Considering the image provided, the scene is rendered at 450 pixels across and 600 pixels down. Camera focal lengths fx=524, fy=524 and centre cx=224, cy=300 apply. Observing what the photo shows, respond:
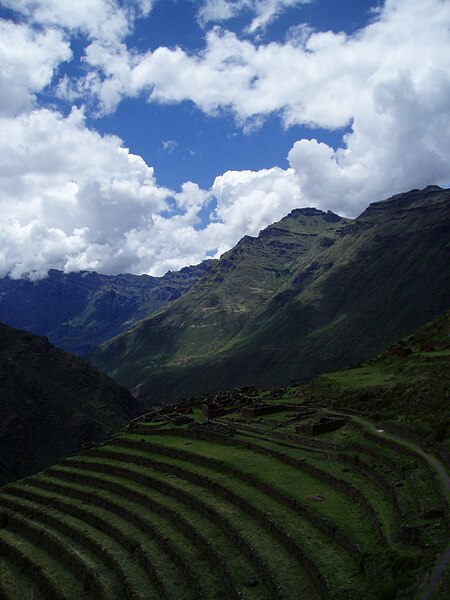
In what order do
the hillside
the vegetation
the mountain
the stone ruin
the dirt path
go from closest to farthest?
the dirt path
the vegetation
the hillside
the stone ruin
the mountain

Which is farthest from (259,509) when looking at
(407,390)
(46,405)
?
(46,405)

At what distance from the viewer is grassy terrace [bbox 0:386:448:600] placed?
25.3m

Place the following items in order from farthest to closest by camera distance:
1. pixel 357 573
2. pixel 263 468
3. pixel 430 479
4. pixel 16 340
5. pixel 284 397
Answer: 1. pixel 16 340
2. pixel 284 397
3. pixel 263 468
4. pixel 430 479
5. pixel 357 573

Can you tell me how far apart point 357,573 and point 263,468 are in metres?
17.3

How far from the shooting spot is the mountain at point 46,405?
421 feet

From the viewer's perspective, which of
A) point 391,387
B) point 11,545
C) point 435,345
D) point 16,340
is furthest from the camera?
point 16,340

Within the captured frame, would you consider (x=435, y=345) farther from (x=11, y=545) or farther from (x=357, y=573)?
(x=11, y=545)

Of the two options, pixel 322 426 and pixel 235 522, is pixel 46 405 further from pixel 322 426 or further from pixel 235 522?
pixel 235 522

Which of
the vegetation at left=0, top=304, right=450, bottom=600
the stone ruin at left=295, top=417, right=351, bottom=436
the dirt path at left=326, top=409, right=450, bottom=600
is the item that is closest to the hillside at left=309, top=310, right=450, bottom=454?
the vegetation at left=0, top=304, right=450, bottom=600

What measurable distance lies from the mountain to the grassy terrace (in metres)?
67.3

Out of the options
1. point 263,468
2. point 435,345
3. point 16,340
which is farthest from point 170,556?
point 16,340

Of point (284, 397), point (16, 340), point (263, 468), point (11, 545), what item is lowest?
point (11, 545)

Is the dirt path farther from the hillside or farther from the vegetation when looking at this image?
the hillside

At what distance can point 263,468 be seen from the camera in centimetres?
4166
